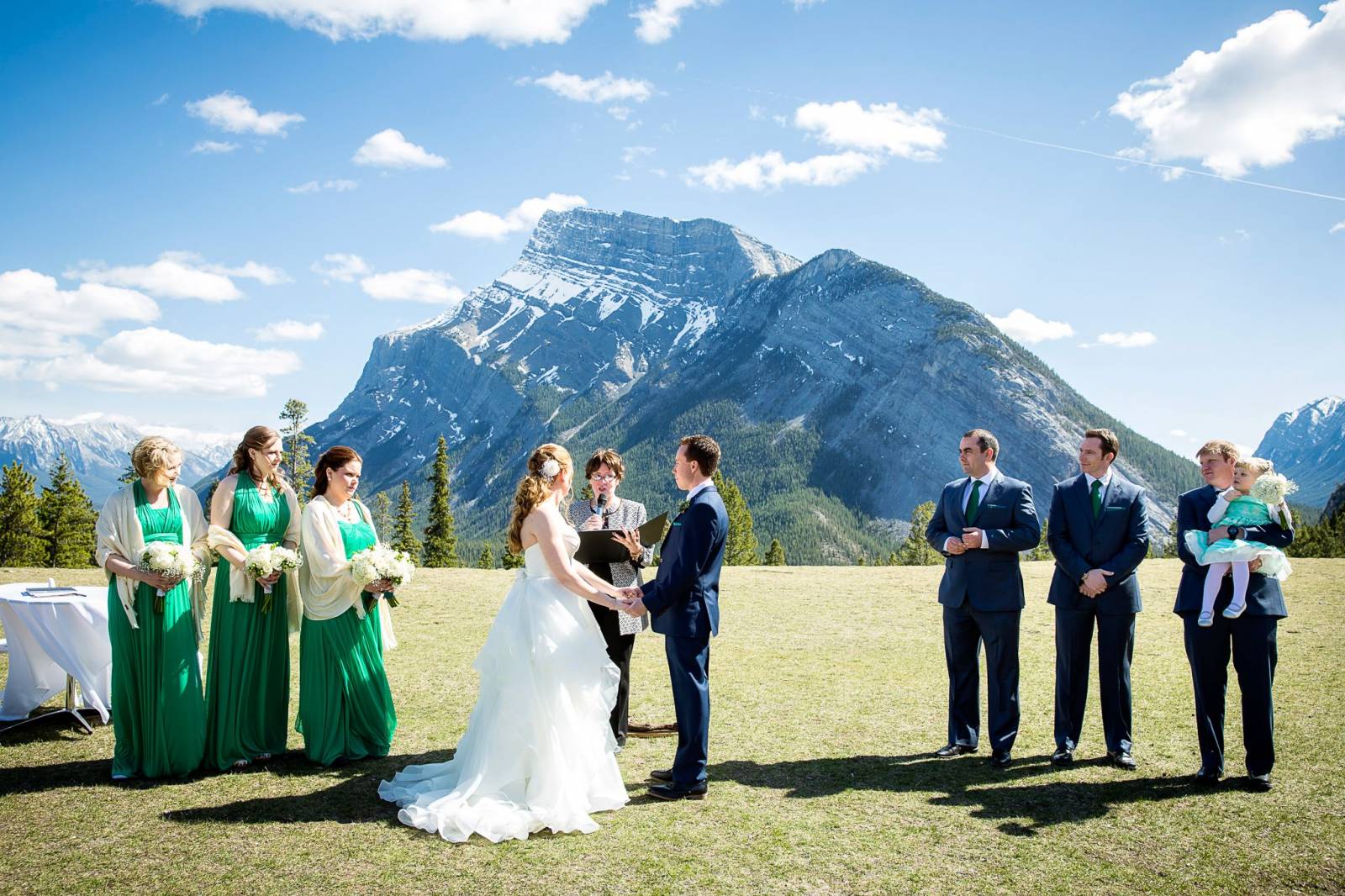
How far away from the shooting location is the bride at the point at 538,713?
561 centimetres

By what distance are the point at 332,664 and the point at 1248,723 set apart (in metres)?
7.28

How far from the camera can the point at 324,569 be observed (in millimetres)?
6816

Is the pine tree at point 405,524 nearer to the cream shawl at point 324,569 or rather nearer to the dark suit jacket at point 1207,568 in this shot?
the cream shawl at point 324,569

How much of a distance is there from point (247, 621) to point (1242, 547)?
7.91m

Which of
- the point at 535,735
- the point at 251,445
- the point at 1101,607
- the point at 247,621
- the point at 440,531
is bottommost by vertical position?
the point at 440,531

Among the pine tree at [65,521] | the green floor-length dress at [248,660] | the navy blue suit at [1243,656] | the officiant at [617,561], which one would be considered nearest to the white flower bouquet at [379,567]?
the green floor-length dress at [248,660]

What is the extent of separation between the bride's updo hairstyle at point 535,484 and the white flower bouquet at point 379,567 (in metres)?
1.18

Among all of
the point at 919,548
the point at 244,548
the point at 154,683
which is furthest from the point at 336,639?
the point at 919,548

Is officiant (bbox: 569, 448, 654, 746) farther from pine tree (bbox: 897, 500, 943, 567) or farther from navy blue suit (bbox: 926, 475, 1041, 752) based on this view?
pine tree (bbox: 897, 500, 943, 567)

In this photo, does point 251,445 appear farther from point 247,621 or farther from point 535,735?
point 535,735

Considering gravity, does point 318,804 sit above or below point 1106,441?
below

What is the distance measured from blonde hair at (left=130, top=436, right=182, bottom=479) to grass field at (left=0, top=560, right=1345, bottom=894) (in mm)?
2416

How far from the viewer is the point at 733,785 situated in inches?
250

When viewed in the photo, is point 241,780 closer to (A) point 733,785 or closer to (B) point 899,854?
(A) point 733,785
